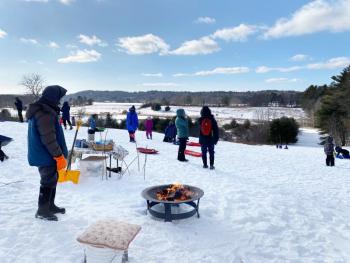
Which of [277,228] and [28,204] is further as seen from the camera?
[28,204]

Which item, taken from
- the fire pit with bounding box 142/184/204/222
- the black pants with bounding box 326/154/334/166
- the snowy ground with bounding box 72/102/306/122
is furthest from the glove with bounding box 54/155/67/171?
the snowy ground with bounding box 72/102/306/122

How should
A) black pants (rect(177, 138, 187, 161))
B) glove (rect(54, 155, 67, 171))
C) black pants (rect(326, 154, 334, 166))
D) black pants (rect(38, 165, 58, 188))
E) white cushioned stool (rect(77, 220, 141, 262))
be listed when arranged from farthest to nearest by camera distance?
black pants (rect(326, 154, 334, 166)), black pants (rect(177, 138, 187, 161)), black pants (rect(38, 165, 58, 188)), glove (rect(54, 155, 67, 171)), white cushioned stool (rect(77, 220, 141, 262))

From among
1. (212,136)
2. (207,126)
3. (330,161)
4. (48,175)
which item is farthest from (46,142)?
(330,161)

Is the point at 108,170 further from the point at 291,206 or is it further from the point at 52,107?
the point at 291,206

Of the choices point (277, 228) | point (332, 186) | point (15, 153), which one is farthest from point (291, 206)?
point (15, 153)

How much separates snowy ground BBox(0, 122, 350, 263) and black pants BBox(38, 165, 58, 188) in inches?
25.2

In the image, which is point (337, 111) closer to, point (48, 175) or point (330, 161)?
point (330, 161)

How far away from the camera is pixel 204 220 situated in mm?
5387

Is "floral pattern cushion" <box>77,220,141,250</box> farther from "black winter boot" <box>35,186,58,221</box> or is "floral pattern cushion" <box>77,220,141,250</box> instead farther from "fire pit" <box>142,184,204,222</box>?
"black winter boot" <box>35,186,58,221</box>

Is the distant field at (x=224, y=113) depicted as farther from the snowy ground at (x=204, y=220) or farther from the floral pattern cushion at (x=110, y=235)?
the floral pattern cushion at (x=110, y=235)

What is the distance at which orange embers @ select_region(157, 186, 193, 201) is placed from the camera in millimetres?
5395

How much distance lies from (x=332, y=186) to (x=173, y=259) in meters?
6.63

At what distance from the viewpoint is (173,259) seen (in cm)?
399

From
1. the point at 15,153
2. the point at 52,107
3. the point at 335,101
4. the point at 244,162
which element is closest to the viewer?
the point at 52,107
